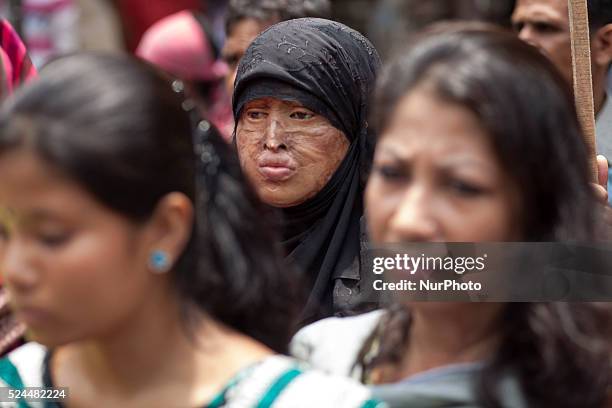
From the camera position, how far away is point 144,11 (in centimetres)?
791

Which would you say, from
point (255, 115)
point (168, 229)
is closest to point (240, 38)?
point (255, 115)

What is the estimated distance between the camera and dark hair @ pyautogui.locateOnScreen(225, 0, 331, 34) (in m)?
5.05

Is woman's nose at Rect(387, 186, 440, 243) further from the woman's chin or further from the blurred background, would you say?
the blurred background

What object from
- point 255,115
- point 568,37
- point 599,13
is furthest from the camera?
point 568,37

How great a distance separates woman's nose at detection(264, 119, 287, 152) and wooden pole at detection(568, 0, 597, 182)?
90cm

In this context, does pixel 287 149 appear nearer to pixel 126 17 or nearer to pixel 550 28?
pixel 550 28

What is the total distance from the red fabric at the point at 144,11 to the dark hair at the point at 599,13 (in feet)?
13.4

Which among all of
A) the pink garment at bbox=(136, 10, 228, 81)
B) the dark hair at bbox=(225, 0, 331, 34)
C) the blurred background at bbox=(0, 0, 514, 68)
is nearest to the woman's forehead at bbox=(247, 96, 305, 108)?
the dark hair at bbox=(225, 0, 331, 34)

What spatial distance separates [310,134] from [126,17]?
4.83 meters

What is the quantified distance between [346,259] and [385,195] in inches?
51.2

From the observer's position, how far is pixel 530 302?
200 centimetres

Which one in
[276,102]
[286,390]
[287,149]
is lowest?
[286,390]

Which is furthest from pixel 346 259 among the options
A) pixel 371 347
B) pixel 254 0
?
pixel 254 0

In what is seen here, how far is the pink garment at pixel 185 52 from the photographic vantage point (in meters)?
6.46
